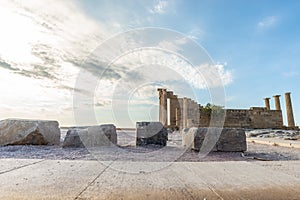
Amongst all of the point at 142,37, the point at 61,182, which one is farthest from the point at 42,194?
the point at 142,37

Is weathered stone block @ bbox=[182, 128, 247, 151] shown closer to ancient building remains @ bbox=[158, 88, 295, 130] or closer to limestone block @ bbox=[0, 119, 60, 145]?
limestone block @ bbox=[0, 119, 60, 145]

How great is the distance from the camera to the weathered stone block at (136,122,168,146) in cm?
571

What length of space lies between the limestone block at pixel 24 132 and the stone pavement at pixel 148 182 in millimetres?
3328

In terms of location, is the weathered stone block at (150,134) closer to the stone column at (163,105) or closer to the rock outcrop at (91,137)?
the rock outcrop at (91,137)

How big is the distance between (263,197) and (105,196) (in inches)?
43.1

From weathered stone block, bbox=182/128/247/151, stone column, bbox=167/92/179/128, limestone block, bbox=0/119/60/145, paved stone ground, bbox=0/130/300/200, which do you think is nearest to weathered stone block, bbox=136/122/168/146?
weathered stone block, bbox=182/128/247/151

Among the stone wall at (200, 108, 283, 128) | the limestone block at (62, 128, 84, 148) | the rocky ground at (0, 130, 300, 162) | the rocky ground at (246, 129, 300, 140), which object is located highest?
the stone wall at (200, 108, 283, 128)

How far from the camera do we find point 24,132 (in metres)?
5.43

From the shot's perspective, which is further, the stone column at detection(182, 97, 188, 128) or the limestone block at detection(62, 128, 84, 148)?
the stone column at detection(182, 97, 188, 128)

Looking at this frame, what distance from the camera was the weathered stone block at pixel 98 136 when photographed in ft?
17.1

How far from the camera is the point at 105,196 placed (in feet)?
4.68

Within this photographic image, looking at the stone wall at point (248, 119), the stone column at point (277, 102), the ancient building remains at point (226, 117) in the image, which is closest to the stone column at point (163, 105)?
the ancient building remains at point (226, 117)

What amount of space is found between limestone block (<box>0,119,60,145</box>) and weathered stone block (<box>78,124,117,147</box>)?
3.66 ft

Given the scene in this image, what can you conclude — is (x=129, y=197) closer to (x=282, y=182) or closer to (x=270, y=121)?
(x=282, y=182)
